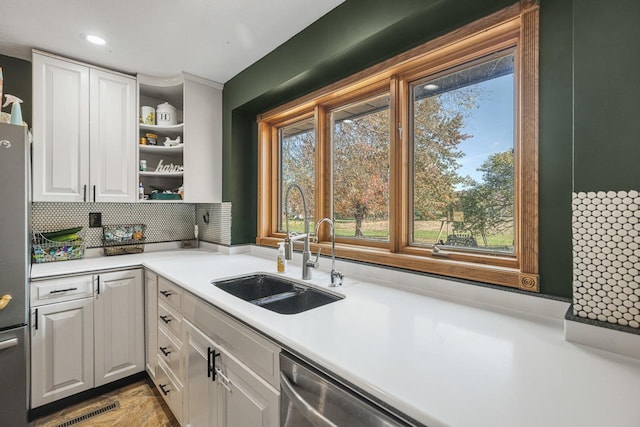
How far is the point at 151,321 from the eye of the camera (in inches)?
83.4

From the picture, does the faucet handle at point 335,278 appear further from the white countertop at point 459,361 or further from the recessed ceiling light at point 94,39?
the recessed ceiling light at point 94,39

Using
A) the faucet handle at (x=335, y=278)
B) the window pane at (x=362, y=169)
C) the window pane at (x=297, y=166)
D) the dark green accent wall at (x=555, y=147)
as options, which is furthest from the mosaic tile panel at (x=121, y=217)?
the dark green accent wall at (x=555, y=147)

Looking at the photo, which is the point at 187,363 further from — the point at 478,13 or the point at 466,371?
the point at 478,13

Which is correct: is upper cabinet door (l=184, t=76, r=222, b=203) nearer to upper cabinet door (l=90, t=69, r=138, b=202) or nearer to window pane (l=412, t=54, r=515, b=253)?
upper cabinet door (l=90, t=69, r=138, b=202)

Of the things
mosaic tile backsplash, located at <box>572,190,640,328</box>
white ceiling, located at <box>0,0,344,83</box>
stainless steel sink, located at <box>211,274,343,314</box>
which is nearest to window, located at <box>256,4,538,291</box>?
mosaic tile backsplash, located at <box>572,190,640,328</box>

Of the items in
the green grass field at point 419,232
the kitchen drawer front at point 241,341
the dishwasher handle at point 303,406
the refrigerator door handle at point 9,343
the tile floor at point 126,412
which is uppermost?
the green grass field at point 419,232

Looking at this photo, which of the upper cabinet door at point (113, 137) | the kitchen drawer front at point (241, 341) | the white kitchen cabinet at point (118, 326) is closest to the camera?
the kitchen drawer front at point (241, 341)

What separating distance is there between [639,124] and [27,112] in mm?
3290

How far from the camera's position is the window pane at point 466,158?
52.1 inches

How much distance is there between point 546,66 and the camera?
1103 millimetres

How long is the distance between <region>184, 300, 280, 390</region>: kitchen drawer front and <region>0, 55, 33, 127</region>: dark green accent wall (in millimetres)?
2006

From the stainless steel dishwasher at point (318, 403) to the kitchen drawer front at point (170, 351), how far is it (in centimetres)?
101

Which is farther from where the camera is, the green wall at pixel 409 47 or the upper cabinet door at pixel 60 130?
the upper cabinet door at pixel 60 130

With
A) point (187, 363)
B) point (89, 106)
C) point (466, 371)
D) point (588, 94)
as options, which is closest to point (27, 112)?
point (89, 106)
